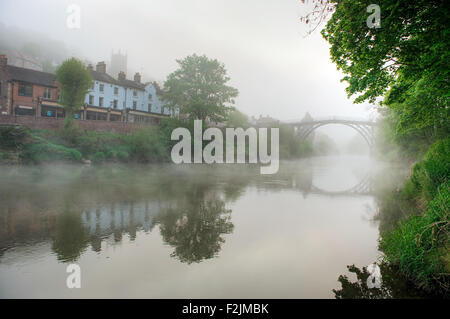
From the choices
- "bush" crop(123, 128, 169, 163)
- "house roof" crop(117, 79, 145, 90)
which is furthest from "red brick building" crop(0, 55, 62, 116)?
"bush" crop(123, 128, 169, 163)

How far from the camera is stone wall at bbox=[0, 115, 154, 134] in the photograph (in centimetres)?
3058

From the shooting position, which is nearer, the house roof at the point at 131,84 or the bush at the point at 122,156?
the bush at the point at 122,156

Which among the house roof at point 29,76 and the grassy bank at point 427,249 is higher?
the house roof at point 29,76

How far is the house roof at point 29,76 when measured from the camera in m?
41.7

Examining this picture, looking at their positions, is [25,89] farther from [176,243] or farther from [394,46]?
[394,46]

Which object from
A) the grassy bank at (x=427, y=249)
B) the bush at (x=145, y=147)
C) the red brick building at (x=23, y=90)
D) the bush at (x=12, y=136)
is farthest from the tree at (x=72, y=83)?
the grassy bank at (x=427, y=249)

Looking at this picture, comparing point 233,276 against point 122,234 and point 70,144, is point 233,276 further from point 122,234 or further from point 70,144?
point 70,144

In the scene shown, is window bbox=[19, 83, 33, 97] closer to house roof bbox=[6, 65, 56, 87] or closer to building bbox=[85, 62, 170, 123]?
house roof bbox=[6, 65, 56, 87]

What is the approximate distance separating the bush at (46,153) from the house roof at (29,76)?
19518 mm

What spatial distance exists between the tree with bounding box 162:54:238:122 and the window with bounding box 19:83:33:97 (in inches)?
771

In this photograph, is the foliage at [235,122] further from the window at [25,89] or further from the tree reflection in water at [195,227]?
the tree reflection in water at [195,227]

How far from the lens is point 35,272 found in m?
6.45

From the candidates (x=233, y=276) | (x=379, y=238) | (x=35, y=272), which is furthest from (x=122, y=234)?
(x=379, y=238)
